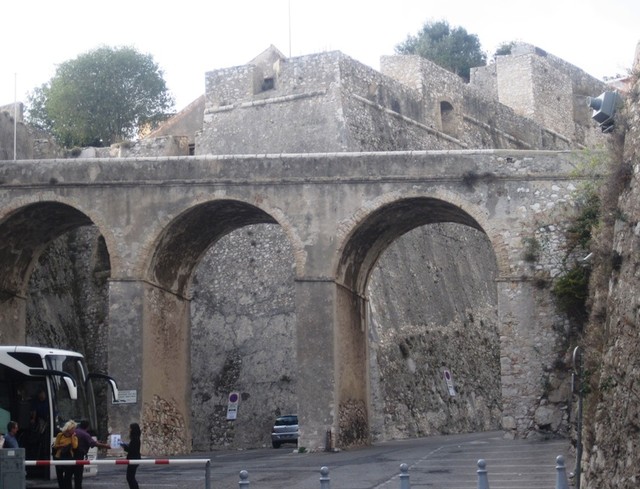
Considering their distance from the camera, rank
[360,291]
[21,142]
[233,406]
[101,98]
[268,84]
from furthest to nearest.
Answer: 1. [101,98]
2. [268,84]
3. [21,142]
4. [233,406]
5. [360,291]

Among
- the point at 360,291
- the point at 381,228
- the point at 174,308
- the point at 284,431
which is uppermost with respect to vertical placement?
the point at 381,228

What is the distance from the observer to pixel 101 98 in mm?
55844

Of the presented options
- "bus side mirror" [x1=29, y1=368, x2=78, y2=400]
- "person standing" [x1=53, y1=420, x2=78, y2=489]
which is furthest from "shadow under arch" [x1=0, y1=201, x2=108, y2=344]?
"person standing" [x1=53, y1=420, x2=78, y2=489]

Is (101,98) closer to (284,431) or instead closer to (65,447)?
(284,431)

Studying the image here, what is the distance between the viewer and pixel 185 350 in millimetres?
30938

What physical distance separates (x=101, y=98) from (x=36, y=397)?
34850mm

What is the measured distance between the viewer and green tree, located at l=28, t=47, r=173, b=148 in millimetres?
54406

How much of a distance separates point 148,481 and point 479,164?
10.5 m

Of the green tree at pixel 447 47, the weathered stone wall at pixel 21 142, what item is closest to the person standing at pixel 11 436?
the weathered stone wall at pixel 21 142

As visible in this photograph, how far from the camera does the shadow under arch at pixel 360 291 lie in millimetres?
28728

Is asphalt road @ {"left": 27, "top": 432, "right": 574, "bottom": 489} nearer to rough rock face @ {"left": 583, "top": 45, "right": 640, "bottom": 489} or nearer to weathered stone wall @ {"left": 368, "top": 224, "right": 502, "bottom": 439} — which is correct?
rough rock face @ {"left": 583, "top": 45, "right": 640, "bottom": 489}

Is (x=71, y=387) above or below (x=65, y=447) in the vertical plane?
above

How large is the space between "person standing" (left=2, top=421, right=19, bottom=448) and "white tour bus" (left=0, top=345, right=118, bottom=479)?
1.14 m

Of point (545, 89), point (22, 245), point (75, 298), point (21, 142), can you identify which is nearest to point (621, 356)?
point (22, 245)
